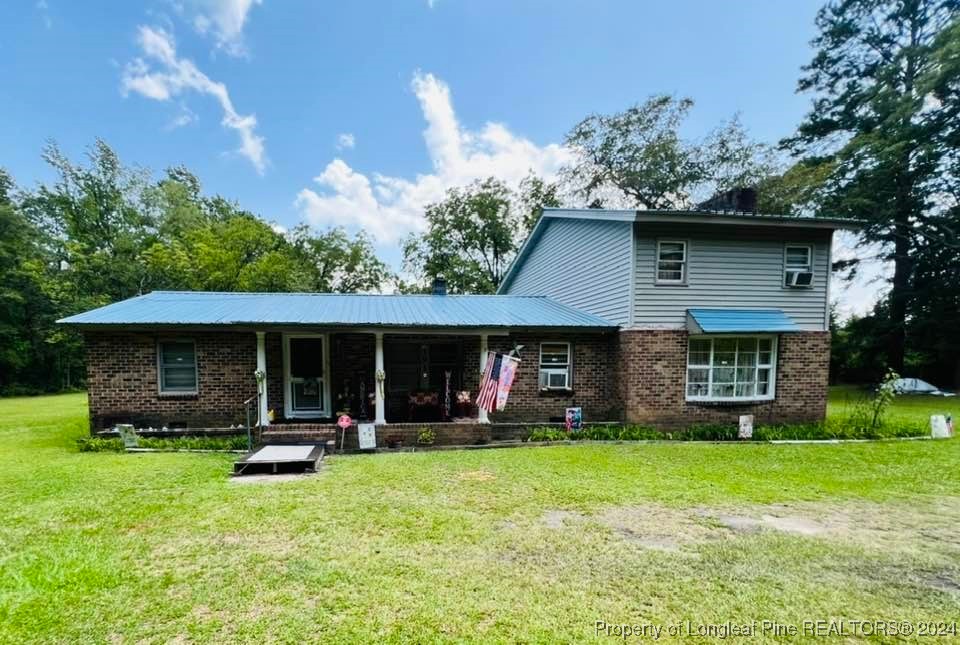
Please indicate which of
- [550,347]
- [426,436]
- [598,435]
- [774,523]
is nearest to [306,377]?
[426,436]

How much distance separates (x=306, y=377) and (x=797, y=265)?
1281 centimetres

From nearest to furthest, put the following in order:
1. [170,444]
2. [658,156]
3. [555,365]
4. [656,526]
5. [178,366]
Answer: [656,526], [170,444], [178,366], [555,365], [658,156]

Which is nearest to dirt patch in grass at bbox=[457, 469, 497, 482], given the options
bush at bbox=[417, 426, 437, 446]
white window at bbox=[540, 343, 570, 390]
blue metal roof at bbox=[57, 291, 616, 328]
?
bush at bbox=[417, 426, 437, 446]

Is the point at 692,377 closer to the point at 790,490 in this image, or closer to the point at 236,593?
the point at 790,490

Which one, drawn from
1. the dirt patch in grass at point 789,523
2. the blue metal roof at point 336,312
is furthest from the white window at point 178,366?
the dirt patch in grass at point 789,523

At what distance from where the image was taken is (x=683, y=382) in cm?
1042

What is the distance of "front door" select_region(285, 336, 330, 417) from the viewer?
10.7m

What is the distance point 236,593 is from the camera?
336 centimetres

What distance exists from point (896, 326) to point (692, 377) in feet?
68.6

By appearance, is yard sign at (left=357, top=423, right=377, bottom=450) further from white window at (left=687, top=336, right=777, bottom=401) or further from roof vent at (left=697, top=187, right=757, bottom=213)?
roof vent at (left=697, top=187, right=757, bottom=213)

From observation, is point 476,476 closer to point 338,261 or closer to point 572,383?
point 572,383

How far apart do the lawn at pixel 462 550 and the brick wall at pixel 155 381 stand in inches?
90.7

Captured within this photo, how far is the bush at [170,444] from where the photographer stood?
28.6ft

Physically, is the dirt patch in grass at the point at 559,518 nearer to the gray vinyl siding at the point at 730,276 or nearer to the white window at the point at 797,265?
the gray vinyl siding at the point at 730,276
